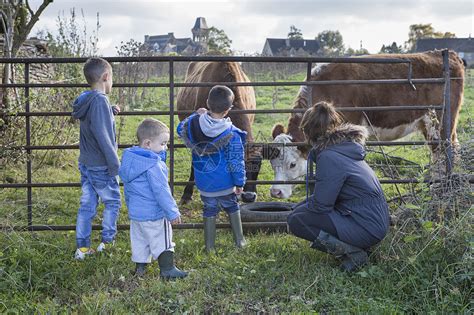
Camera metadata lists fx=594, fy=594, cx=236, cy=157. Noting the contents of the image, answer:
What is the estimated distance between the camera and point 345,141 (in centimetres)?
453

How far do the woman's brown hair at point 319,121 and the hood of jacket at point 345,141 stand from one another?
0.04m

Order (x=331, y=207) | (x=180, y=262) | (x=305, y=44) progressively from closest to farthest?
(x=331, y=207) < (x=180, y=262) < (x=305, y=44)

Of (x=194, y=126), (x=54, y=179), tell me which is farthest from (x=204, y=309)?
(x=54, y=179)

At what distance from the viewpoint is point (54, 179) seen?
817 centimetres

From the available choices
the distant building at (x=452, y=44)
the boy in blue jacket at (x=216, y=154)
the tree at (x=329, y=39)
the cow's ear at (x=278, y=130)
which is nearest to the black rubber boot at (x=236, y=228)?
the boy in blue jacket at (x=216, y=154)

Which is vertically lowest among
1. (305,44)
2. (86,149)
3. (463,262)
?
(463,262)

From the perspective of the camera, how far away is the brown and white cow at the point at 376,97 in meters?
7.16

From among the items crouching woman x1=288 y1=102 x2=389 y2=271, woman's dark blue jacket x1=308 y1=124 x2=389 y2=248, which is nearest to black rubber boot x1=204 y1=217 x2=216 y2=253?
crouching woman x1=288 y1=102 x2=389 y2=271

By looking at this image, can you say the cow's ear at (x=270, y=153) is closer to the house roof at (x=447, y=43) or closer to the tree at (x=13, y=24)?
the tree at (x=13, y=24)

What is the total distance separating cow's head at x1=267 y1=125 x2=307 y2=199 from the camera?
22.8ft

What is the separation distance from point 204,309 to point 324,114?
69.5 inches

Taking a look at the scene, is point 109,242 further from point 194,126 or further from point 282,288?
point 282,288

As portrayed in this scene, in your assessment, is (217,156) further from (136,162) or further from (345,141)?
(345,141)

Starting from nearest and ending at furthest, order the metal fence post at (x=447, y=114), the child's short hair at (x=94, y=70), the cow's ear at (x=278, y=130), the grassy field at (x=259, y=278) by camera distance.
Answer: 1. the grassy field at (x=259, y=278)
2. the child's short hair at (x=94, y=70)
3. the metal fence post at (x=447, y=114)
4. the cow's ear at (x=278, y=130)
